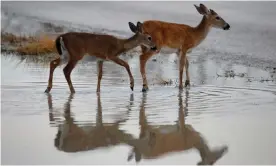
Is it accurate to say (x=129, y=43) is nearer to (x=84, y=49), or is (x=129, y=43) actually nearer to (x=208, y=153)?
(x=84, y=49)

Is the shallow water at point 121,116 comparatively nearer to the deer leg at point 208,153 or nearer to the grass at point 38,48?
the deer leg at point 208,153

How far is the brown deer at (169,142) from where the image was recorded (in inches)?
223

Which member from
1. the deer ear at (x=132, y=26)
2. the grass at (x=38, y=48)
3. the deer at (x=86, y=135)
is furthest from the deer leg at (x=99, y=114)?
the grass at (x=38, y=48)

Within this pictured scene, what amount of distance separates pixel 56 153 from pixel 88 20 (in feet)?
45.1

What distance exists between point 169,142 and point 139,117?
1.35 meters

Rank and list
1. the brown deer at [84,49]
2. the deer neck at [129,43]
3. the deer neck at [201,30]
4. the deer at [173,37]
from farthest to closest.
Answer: the deer neck at [201,30] → the deer at [173,37] → the deer neck at [129,43] → the brown deer at [84,49]

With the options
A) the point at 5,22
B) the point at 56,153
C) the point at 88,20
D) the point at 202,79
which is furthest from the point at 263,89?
the point at 5,22

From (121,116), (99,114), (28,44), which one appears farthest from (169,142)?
(28,44)

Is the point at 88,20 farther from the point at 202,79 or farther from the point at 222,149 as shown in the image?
the point at 222,149

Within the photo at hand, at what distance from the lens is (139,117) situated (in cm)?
738

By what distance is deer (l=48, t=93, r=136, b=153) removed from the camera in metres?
5.87

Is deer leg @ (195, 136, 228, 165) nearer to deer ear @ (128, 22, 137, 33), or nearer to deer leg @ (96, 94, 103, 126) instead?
deer leg @ (96, 94, 103, 126)

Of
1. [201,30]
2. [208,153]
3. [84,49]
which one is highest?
[201,30]

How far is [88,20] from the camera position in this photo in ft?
62.8
